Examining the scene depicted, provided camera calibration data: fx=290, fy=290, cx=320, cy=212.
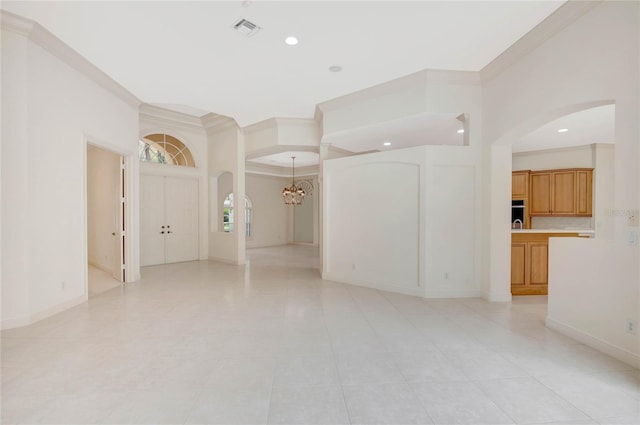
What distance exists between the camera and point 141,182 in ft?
23.6

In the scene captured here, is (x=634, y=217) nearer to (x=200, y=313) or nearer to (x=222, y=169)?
(x=200, y=313)

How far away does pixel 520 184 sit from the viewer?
7660 mm

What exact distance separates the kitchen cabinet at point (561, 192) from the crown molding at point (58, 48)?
9.58 m

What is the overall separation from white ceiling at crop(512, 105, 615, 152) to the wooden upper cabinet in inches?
25.5

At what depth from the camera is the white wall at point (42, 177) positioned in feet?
11.1

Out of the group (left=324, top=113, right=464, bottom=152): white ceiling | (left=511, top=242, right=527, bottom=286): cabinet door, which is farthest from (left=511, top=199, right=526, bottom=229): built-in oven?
(left=511, top=242, right=527, bottom=286): cabinet door

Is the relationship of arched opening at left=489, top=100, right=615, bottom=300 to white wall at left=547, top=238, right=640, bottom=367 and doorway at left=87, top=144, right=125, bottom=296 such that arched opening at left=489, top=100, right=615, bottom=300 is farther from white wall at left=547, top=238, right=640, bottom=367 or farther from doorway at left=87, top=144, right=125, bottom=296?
doorway at left=87, top=144, right=125, bottom=296

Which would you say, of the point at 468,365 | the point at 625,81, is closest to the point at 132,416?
the point at 468,365

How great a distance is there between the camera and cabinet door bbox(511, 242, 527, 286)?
16.1ft

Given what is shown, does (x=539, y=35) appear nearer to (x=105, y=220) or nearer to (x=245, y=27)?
(x=245, y=27)

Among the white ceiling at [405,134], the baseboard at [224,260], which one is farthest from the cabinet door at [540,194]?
the baseboard at [224,260]

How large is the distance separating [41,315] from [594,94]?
682cm

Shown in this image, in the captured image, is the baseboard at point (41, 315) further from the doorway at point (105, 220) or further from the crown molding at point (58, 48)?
the crown molding at point (58, 48)

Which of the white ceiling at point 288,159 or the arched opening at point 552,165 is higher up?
the white ceiling at point 288,159
